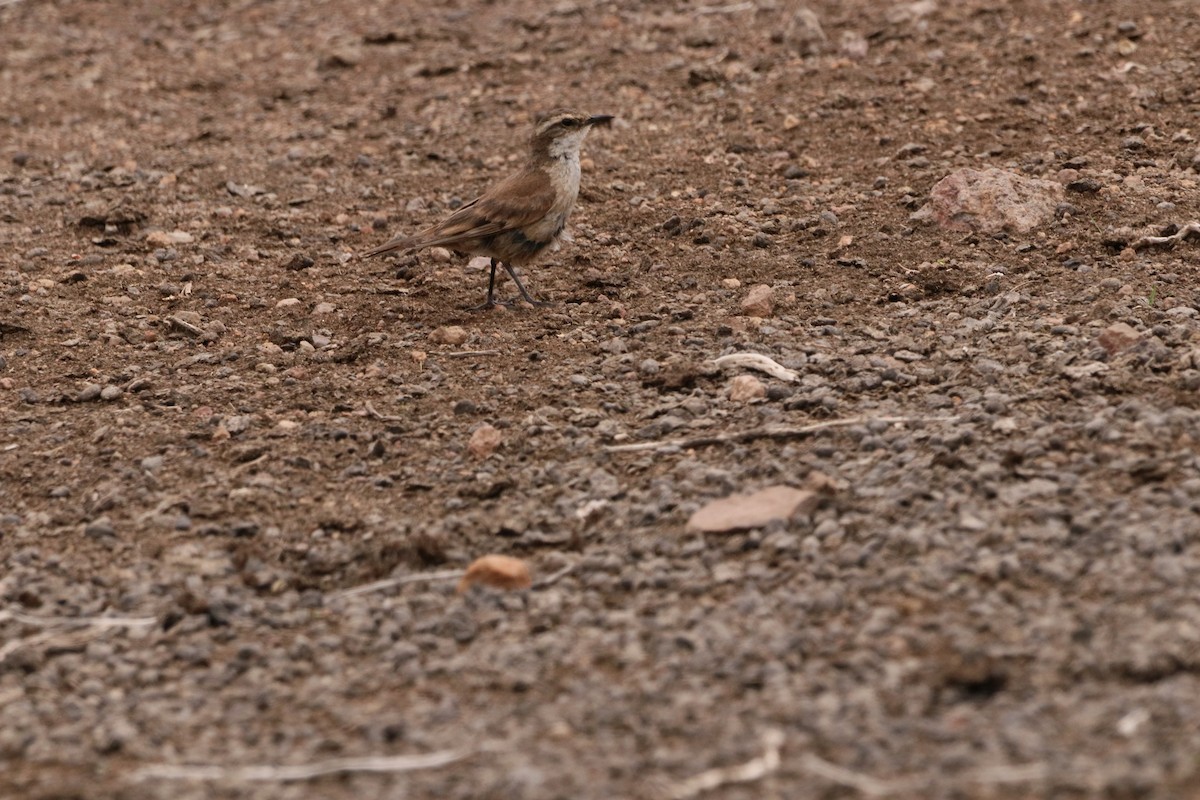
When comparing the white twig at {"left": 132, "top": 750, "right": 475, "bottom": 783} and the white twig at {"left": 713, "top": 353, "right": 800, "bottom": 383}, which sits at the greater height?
the white twig at {"left": 713, "top": 353, "right": 800, "bottom": 383}

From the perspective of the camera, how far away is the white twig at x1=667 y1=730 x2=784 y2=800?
169 inches

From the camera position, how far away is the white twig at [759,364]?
6953 mm

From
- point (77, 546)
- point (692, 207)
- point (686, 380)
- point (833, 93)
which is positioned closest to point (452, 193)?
point (692, 207)

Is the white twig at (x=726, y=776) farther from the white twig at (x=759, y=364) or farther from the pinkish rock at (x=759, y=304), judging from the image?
the pinkish rock at (x=759, y=304)

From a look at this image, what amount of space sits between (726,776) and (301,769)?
1.27m

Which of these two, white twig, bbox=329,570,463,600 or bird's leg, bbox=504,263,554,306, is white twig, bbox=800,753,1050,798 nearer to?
white twig, bbox=329,570,463,600

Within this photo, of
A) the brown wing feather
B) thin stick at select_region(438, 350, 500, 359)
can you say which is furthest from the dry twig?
the brown wing feather

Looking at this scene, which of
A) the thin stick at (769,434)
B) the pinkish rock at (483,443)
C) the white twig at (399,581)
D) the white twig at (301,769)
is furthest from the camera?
the pinkish rock at (483,443)

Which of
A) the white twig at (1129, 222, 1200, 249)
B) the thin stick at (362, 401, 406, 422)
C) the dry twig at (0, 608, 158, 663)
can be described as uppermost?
the white twig at (1129, 222, 1200, 249)

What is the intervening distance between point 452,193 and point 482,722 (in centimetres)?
573

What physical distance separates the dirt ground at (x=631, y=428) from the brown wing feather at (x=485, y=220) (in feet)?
1.22

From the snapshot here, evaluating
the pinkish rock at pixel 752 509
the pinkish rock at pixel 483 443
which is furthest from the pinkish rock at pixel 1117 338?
the pinkish rock at pixel 483 443

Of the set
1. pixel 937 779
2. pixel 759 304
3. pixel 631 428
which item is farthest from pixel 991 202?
pixel 937 779

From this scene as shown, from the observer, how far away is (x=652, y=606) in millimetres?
5340
